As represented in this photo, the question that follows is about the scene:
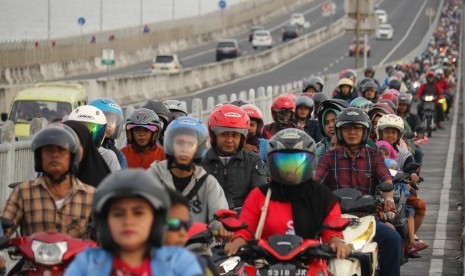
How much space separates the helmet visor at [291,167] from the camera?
976cm

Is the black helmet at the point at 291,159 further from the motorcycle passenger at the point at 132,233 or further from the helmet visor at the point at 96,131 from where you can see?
the helmet visor at the point at 96,131

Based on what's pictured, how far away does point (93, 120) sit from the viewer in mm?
13008

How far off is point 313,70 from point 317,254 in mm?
83762

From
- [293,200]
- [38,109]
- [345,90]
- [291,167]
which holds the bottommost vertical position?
[38,109]

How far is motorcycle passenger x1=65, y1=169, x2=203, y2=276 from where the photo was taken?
6.46m

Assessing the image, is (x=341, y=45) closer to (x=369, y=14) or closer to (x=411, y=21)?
(x=411, y=21)

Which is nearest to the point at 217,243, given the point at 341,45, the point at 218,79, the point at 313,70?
the point at 218,79

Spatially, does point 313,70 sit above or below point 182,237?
below

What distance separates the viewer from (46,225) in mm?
9484

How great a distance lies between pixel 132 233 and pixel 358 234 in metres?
5.42

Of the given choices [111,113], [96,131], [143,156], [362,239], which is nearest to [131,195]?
[362,239]

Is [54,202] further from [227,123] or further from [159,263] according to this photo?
[227,123]

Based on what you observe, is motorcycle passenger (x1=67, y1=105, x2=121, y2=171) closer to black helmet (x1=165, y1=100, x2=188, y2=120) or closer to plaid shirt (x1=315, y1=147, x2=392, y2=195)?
plaid shirt (x1=315, y1=147, x2=392, y2=195)

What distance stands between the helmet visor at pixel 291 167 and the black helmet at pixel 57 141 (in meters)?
1.27
